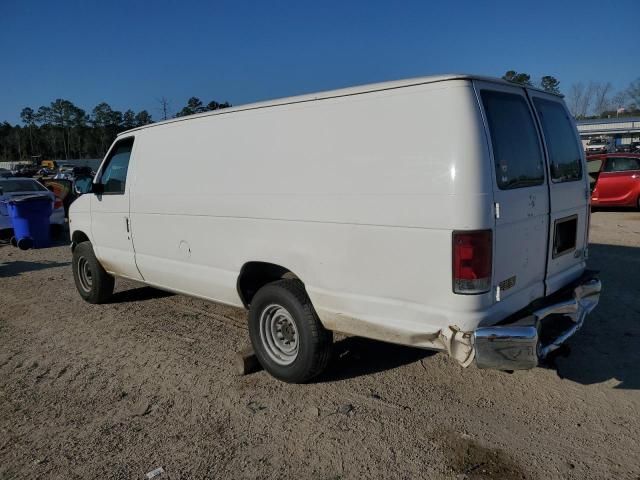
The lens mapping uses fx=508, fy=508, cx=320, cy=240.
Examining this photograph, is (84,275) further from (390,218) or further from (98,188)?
(390,218)

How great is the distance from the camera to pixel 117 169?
19.1 ft

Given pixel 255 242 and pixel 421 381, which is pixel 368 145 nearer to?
pixel 255 242

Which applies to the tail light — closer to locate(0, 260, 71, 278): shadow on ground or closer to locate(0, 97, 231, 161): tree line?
locate(0, 260, 71, 278): shadow on ground

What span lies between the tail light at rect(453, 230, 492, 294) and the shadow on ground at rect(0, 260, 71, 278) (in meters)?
8.50

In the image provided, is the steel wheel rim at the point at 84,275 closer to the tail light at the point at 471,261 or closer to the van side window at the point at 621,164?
the tail light at the point at 471,261

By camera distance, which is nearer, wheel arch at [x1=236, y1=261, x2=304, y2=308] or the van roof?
the van roof

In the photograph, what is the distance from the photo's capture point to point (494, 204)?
120 inches

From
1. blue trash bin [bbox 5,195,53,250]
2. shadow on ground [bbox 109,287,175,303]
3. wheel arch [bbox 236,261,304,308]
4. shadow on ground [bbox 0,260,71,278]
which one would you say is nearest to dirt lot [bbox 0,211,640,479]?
wheel arch [bbox 236,261,304,308]

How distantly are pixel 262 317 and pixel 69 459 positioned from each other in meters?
1.67

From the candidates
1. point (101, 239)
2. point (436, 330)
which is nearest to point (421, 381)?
point (436, 330)

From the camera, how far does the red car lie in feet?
47.0

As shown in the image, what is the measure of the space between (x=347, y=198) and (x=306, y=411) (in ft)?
5.19

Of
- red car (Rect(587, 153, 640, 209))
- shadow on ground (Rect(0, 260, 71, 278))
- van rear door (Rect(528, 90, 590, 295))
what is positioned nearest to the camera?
van rear door (Rect(528, 90, 590, 295))

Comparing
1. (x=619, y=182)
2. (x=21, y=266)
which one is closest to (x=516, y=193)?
(x=21, y=266)
